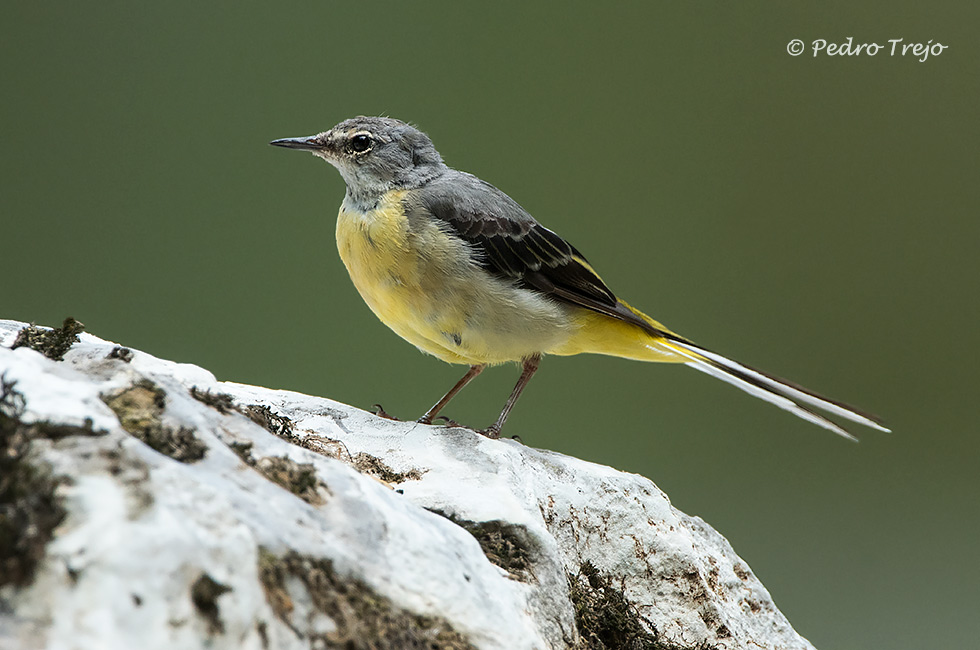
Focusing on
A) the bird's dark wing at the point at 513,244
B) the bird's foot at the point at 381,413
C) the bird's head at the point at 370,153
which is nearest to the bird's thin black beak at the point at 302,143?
the bird's head at the point at 370,153

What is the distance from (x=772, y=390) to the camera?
4.20m

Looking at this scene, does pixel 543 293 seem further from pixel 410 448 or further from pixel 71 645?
pixel 71 645

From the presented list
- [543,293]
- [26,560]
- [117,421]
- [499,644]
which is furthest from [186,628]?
[543,293]

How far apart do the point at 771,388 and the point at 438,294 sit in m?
1.73

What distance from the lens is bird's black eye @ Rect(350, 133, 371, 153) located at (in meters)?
4.48

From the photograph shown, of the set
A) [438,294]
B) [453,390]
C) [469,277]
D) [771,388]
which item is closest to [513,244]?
[469,277]

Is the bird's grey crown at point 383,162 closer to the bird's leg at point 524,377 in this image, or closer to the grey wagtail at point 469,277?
the grey wagtail at point 469,277

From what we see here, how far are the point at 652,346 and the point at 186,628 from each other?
331 centimetres

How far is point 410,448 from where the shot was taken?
11.0ft

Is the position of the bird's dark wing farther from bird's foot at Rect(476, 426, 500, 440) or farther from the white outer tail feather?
bird's foot at Rect(476, 426, 500, 440)

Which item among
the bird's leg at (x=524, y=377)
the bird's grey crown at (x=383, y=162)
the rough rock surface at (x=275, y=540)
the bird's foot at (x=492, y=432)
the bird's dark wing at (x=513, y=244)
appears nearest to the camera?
the rough rock surface at (x=275, y=540)

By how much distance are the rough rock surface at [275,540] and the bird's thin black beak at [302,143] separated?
5.37 feet

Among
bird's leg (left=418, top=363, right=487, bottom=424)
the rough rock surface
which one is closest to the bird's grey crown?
bird's leg (left=418, top=363, right=487, bottom=424)

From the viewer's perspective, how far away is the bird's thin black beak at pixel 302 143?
4480mm
